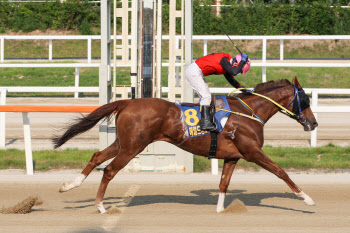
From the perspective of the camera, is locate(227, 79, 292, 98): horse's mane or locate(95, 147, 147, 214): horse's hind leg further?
locate(227, 79, 292, 98): horse's mane

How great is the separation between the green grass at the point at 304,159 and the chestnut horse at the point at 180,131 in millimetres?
2134

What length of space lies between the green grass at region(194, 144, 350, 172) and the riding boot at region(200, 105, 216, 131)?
2317 mm

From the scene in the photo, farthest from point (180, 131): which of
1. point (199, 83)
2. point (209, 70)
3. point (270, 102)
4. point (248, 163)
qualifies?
point (248, 163)

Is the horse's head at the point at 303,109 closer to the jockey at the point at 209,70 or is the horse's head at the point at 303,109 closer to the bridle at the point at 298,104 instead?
the bridle at the point at 298,104

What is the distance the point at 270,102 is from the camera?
724cm

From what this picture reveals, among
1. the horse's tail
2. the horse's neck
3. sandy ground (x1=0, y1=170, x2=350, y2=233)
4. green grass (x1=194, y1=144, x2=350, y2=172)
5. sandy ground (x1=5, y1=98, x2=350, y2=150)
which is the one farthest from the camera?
sandy ground (x1=5, y1=98, x2=350, y2=150)

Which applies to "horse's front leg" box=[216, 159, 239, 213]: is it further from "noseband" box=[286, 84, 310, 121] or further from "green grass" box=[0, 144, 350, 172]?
"green grass" box=[0, 144, 350, 172]

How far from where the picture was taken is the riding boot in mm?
6883

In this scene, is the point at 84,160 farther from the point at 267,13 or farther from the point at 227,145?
the point at 267,13

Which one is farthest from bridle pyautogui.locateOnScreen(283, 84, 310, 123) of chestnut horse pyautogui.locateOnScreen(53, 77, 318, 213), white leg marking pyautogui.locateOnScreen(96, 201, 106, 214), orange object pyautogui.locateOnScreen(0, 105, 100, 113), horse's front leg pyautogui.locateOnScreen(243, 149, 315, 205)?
orange object pyautogui.locateOnScreen(0, 105, 100, 113)

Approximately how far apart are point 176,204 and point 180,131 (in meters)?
0.84

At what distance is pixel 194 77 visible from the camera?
7.03 m

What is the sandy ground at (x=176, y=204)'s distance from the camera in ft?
20.1

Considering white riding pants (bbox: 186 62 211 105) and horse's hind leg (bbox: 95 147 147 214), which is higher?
white riding pants (bbox: 186 62 211 105)
